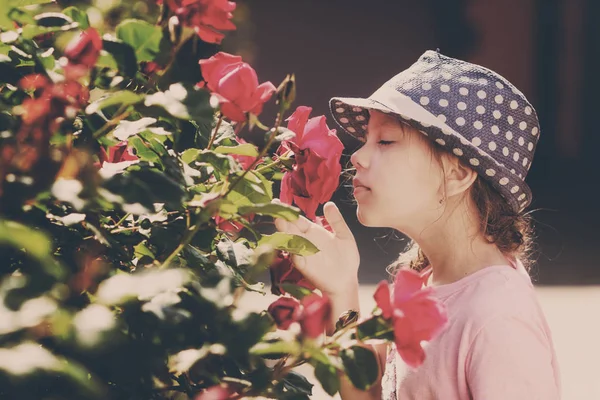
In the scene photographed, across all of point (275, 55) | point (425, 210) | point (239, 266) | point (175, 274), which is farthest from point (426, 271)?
point (275, 55)

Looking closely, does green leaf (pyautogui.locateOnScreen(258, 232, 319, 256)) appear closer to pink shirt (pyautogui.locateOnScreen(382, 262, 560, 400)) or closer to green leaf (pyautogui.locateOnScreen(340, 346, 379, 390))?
green leaf (pyautogui.locateOnScreen(340, 346, 379, 390))

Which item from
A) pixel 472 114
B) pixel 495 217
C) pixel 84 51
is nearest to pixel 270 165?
pixel 84 51

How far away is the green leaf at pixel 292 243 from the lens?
1.07m

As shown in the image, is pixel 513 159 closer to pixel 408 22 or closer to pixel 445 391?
pixel 445 391

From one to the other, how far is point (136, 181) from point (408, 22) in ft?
37.7

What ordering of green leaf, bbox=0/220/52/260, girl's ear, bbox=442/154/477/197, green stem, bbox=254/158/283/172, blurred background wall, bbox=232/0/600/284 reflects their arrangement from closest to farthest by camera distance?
1. green leaf, bbox=0/220/52/260
2. green stem, bbox=254/158/283/172
3. girl's ear, bbox=442/154/477/197
4. blurred background wall, bbox=232/0/600/284

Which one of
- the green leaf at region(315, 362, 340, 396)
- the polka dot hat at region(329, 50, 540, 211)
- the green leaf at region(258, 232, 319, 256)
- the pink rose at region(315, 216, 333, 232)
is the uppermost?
the green leaf at region(315, 362, 340, 396)

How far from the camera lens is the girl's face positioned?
1.64m

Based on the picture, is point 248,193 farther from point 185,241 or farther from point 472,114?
point 472,114

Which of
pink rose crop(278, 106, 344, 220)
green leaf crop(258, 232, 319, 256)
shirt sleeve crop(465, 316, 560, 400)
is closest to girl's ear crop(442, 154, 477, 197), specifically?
shirt sleeve crop(465, 316, 560, 400)

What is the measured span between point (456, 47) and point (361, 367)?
37.2ft

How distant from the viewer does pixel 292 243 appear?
108 cm

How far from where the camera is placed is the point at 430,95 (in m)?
1.68

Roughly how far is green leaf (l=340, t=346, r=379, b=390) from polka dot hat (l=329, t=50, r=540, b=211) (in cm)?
87
